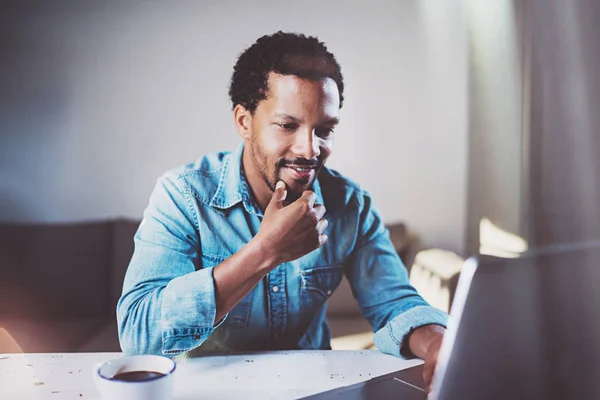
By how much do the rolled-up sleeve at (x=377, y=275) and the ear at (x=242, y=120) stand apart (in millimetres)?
283

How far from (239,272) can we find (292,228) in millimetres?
120

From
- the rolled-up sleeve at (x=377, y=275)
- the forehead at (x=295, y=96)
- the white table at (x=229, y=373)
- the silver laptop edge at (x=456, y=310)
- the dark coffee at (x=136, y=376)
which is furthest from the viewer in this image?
the rolled-up sleeve at (x=377, y=275)

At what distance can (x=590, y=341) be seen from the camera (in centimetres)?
63

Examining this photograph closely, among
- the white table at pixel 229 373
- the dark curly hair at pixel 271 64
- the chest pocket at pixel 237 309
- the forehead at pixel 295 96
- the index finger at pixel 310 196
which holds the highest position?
the dark curly hair at pixel 271 64

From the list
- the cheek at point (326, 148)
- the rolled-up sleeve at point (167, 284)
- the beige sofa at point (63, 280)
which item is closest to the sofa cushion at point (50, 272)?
the beige sofa at point (63, 280)

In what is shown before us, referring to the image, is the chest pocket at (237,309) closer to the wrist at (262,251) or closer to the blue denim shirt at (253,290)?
the blue denim shirt at (253,290)

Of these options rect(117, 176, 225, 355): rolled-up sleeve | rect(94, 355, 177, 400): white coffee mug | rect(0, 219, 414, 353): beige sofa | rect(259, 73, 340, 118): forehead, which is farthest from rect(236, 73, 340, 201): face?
rect(94, 355, 177, 400): white coffee mug

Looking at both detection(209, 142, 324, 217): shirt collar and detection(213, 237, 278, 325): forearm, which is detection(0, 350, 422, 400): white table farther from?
detection(209, 142, 324, 217): shirt collar

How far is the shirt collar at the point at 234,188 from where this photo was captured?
107cm

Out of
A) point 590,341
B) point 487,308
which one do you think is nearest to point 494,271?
point 487,308

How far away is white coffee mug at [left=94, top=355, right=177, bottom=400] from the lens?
65cm

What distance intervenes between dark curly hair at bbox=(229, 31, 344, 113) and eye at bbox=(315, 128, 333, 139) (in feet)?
0.33

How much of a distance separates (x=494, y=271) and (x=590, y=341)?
173 millimetres

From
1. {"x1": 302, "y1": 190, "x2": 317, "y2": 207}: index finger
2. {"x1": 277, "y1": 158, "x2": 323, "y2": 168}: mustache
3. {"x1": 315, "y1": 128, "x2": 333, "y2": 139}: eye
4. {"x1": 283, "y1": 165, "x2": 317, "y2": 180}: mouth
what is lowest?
{"x1": 302, "y1": 190, "x2": 317, "y2": 207}: index finger
